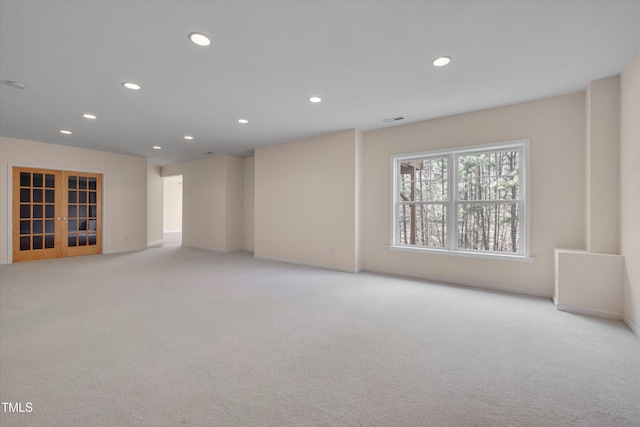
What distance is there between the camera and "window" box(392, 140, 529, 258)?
156 inches

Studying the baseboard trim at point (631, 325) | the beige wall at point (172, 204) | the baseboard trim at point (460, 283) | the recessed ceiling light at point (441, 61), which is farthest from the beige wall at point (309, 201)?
the beige wall at point (172, 204)

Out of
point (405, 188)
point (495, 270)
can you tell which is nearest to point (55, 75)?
point (405, 188)

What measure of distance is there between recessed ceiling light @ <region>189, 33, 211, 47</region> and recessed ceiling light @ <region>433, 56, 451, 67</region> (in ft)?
6.94

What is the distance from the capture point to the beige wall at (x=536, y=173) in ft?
11.5

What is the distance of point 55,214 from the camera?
632 cm

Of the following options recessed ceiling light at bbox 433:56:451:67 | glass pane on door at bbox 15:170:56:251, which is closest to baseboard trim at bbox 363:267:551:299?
recessed ceiling light at bbox 433:56:451:67

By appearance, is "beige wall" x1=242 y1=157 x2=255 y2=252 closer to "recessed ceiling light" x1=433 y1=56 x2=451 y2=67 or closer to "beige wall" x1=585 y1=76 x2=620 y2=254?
"recessed ceiling light" x1=433 y1=56 x2=451 y2=67

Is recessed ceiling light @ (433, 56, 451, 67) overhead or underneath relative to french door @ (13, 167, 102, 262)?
overhead

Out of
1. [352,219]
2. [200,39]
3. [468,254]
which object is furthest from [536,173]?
[200,39]

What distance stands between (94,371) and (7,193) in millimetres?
6179

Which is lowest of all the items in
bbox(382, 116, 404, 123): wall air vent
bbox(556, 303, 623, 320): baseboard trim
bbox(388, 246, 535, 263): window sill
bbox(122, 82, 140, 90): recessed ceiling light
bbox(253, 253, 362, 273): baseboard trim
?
bbox(556, 303, 623, 320): baseboard trim

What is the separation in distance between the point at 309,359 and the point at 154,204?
8813 millimetres

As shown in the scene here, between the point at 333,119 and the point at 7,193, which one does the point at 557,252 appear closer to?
the point at 333,119

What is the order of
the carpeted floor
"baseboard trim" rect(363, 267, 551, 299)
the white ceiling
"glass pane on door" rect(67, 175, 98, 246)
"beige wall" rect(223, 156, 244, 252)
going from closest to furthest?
the carpeted floor, the white ceiling, "baseboard trim" rect(363, 267, 551, 299), "glass pane on door" rect(67, 175, 98, 246), "beige wall" rect(223, 156, 244, 252)
